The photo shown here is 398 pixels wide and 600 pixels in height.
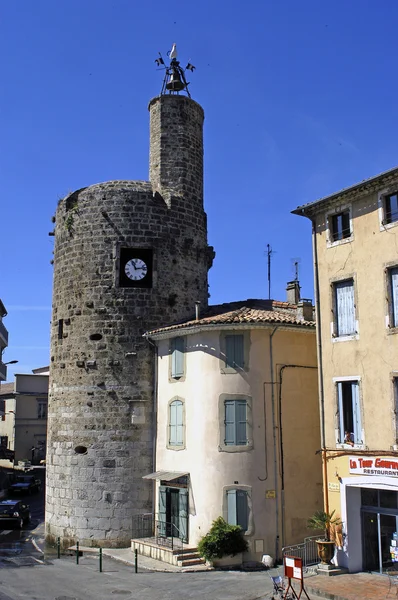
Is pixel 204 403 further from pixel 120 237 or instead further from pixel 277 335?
pixel 120 237

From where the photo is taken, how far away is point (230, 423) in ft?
69.6

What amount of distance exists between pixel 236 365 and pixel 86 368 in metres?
6.80

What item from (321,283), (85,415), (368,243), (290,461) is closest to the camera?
(368,243)

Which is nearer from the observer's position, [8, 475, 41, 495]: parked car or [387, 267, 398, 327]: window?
[387, 267, 398, 327]: window

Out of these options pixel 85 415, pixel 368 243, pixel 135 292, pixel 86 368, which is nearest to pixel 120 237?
pixel 135 292

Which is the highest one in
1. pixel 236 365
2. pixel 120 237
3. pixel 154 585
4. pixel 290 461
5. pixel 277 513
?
pixel 120 237

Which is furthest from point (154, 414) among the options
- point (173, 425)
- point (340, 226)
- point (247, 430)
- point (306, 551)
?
point (340, 226)

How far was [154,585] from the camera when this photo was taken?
17.9 metres

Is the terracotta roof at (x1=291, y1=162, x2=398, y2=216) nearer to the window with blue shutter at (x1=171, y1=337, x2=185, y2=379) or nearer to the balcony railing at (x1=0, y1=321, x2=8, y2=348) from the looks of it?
the window with blue shutter at (x1=171, y1=337, x2=185, y2=379)

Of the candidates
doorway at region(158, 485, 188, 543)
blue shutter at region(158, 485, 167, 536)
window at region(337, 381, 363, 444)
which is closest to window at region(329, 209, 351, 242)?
window at region(337, 381, 363, 444)

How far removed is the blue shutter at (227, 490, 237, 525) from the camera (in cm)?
2042

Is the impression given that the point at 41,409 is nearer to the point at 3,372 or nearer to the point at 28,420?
the point at 28,420

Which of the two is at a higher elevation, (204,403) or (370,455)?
(204,403)

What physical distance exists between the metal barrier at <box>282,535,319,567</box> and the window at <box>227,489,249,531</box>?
1531mm
